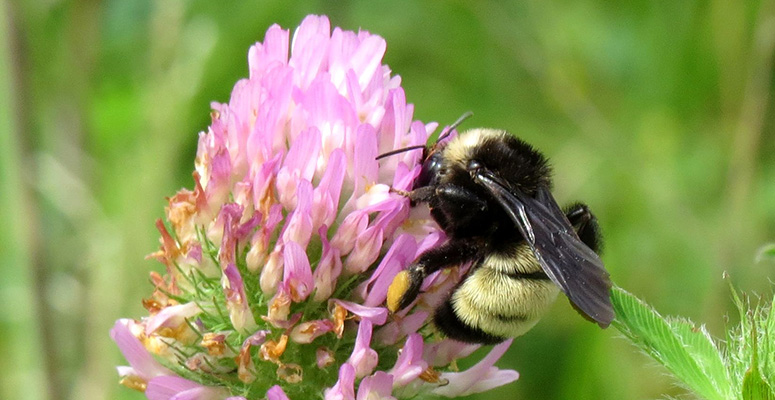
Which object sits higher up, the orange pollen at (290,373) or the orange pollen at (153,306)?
the orange pollen at (153,306)

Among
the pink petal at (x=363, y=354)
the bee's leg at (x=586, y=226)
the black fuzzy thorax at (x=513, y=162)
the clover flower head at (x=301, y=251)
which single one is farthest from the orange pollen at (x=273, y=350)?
the bee's leg at (x=586, y=226)

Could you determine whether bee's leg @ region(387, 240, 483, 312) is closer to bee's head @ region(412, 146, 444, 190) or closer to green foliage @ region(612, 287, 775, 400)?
bee's head @ region(412, 146, 444, 190)

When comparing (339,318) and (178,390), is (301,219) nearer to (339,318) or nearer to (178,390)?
(339,318)

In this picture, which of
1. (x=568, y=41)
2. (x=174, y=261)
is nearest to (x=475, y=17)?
(x=568, y=41)

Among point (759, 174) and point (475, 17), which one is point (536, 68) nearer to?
point (475, 17)

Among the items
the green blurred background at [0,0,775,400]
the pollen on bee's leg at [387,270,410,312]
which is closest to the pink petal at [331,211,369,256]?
the pollen on bee's leg at [387,270,410,312]

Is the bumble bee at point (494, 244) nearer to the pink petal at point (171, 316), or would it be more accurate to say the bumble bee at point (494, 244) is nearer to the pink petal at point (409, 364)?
the pink petal at point (409, 364)

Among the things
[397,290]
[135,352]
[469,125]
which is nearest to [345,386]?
[397,290]
